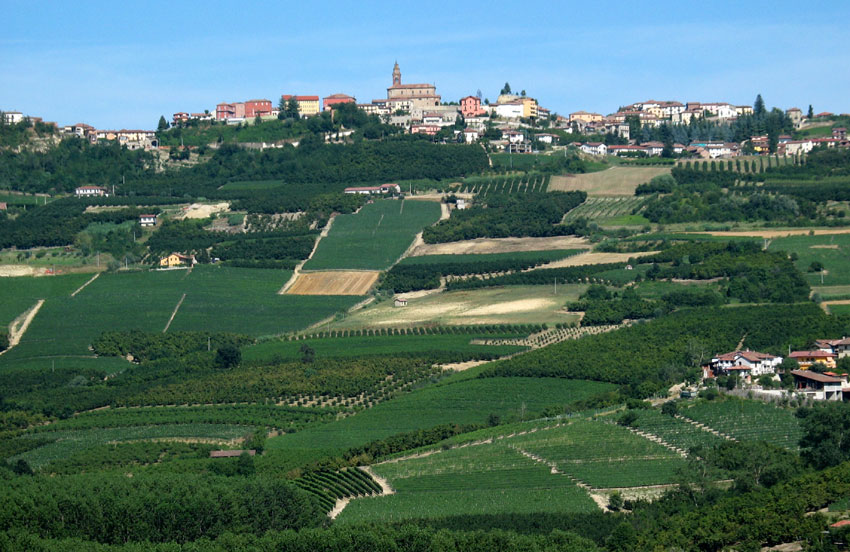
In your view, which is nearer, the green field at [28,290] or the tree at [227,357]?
the tree at [227,357]

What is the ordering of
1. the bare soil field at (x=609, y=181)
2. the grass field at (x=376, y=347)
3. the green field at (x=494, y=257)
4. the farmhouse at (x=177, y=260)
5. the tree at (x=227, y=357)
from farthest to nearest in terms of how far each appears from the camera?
the bare soil field at (x=609, y=181) < the farmhouse at (x=177, y=260) < the green field at (x=494, y=257) < the tree at (x=227, y=357) < the grass field at (x=376, y=347)

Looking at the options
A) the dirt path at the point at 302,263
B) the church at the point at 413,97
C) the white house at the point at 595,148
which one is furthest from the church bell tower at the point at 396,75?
the dirt path at the point at 302,263

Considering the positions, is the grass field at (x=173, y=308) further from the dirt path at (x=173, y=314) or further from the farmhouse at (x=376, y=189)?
the farmhouse at (x=376, y=189)

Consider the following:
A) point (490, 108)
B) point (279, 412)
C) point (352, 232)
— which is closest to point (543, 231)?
point (352, 232)

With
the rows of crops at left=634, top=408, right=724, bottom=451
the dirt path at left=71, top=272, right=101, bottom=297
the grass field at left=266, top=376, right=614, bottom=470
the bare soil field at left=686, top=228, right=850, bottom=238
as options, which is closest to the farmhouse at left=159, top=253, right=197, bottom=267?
the dirt path at left=71, top=272, right=101, bottom=297

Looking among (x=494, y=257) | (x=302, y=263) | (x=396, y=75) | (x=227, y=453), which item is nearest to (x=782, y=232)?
(x=494, y=257)

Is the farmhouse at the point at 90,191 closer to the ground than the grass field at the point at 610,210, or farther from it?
farther from it
